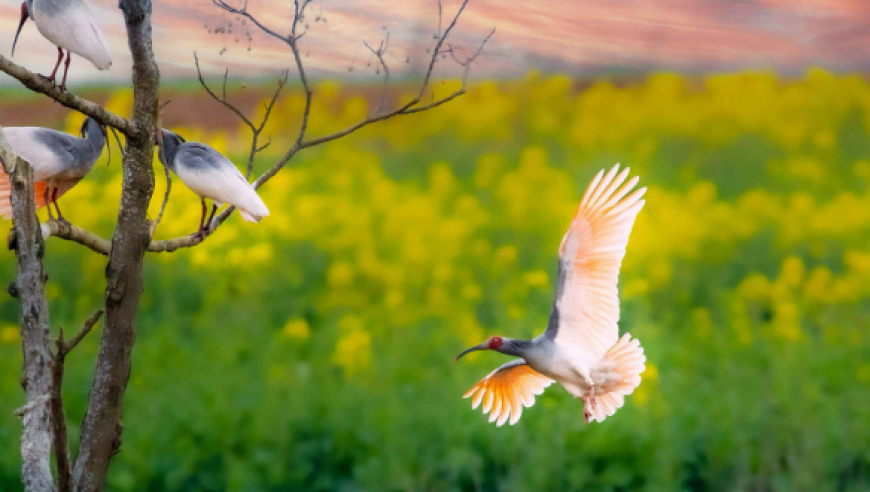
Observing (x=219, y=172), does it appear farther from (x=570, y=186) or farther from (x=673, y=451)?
(x=570, y=186)

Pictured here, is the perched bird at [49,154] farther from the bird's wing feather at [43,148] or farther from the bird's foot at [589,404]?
the bird's foot at [589,404]

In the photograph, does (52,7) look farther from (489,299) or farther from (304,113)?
(489,299)

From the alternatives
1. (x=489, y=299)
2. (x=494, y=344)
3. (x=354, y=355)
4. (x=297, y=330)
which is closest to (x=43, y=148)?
(x=494, y=344)

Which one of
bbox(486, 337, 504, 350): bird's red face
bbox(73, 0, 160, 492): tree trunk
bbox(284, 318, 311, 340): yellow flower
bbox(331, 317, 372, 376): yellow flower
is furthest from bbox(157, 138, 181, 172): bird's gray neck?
bbox(284, 318, 311, 340): yellow flower

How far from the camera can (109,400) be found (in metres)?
0.65

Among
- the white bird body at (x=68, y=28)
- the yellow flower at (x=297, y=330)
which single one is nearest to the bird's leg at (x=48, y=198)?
the white bird body at (x=68, y=28)

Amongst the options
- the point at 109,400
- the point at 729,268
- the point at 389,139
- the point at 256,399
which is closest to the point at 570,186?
the point at 729,268

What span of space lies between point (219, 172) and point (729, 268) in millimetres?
2293

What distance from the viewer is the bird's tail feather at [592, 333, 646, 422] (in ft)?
1.73

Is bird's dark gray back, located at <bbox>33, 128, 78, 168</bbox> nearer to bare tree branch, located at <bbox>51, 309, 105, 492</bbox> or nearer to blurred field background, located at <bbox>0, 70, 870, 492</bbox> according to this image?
bare tree branch, located at <bbox>51, 309, 105, 492</bbox>

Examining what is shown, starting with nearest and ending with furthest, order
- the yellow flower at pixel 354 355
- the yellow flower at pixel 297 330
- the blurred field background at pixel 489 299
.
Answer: the blurred field background at pixel 489 299 < the yellow flower at pixel 354 355 < the yellow flower at pixel 297 330

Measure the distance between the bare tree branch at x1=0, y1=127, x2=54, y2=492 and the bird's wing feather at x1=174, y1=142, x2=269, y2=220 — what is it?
0.35ft

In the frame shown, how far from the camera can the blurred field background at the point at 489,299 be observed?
1.78 m

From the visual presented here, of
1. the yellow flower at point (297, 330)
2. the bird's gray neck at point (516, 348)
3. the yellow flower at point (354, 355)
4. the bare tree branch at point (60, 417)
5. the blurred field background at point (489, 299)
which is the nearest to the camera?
the bird's gray neck at point (516, 348)
